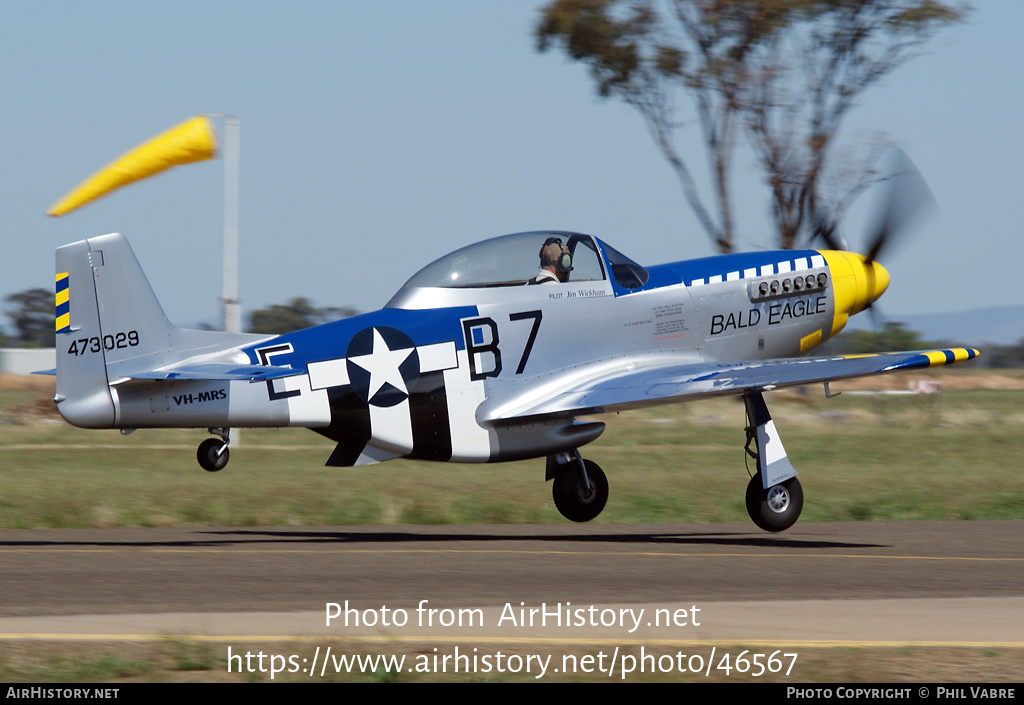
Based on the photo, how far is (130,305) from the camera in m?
11.4

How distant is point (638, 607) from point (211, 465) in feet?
15.3

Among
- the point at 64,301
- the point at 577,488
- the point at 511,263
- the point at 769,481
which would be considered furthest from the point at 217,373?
the point at 769,481

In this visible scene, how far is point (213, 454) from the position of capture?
11.5 metres

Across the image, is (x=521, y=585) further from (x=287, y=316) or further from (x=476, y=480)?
(x=287, y=316)

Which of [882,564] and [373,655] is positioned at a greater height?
[373,655]

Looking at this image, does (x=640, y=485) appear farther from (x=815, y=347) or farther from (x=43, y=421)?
(x=43, y=421)

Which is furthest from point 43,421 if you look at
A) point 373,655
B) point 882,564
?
point 373,655

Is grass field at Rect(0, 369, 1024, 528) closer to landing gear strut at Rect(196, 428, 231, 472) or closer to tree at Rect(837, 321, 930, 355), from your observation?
landing gear strut at Rect(196, 428, 231, 472)

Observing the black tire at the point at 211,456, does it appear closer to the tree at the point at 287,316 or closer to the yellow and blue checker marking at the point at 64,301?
the yellow and blue checker marking at the point at 64,301

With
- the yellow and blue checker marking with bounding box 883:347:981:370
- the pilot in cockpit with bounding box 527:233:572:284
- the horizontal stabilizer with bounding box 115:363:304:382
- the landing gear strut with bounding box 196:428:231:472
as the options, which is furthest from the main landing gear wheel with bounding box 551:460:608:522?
the landing gear strut with bounding box 196:428:231:472

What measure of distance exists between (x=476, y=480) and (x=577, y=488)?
525 centimetres

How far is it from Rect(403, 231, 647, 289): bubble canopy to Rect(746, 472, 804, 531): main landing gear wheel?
2612 millimetres
